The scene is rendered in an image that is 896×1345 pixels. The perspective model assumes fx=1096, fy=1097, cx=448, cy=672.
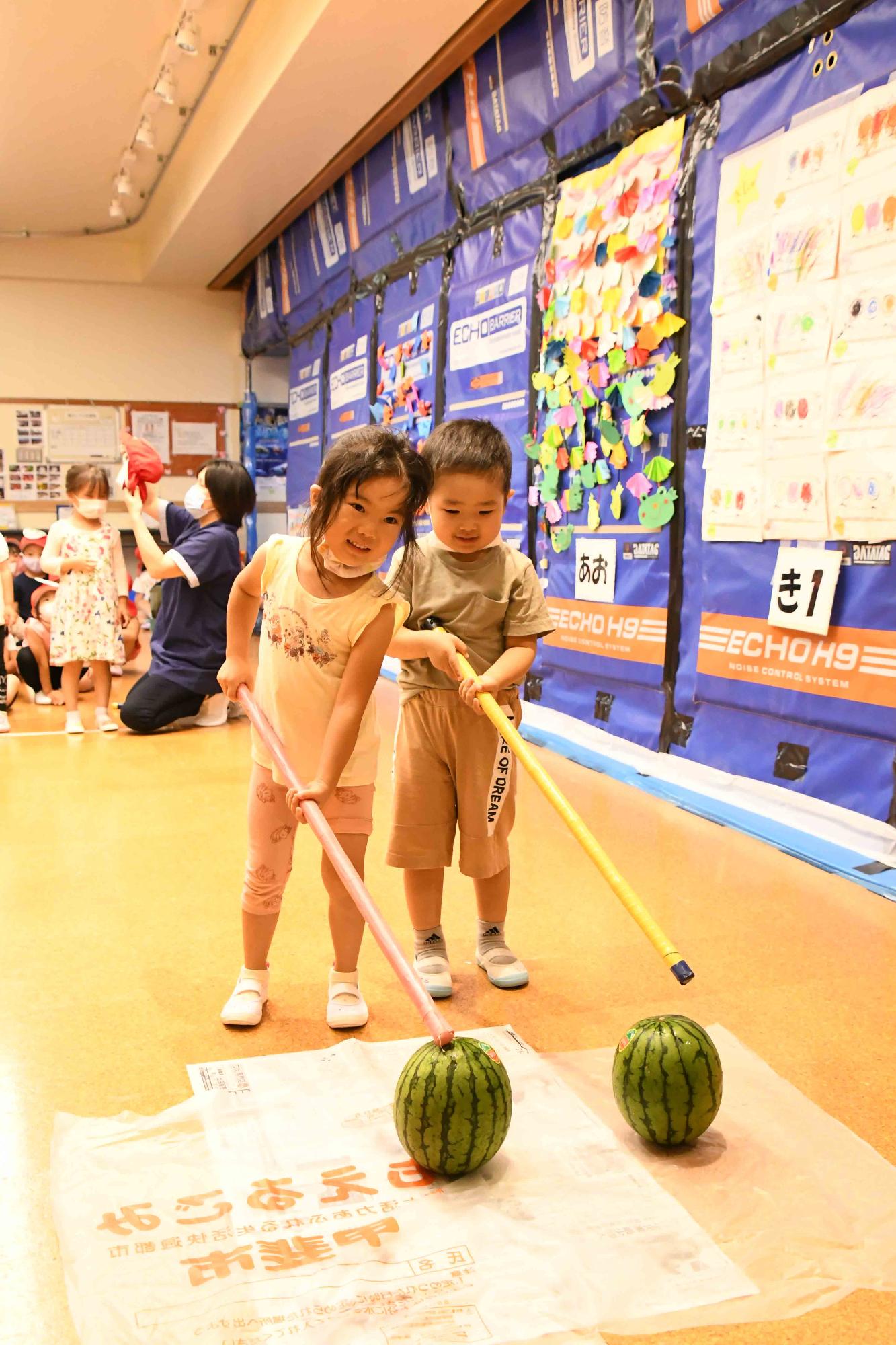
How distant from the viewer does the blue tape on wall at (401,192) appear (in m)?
5.21

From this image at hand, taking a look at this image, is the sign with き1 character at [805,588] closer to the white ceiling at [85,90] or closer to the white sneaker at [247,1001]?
the white sneaker at [247,1001]

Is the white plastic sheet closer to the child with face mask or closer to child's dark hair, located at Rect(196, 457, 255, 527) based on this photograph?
child's dark hair, located at Rect(196, 457, 255, 527)

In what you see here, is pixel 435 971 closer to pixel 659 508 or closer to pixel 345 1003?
pixel 345 1003

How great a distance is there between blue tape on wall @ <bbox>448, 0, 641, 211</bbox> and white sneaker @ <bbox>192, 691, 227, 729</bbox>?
251 centimetres

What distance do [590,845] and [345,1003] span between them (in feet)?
1.99

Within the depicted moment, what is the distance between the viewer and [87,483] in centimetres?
501

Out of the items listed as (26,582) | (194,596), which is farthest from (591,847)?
(26,582)

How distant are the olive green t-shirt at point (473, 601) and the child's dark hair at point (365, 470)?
11.9 inches

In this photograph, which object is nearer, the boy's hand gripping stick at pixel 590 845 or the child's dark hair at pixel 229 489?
the boy's hand gripping stick at pixel 590 845

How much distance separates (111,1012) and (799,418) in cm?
236

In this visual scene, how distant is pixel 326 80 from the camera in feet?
16.3

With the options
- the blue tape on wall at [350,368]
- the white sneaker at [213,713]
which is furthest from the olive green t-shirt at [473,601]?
the blue tape on wall at [350,368]

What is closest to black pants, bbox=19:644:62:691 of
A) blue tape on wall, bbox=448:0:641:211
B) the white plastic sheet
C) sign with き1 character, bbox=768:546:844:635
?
blue tape on wall, bbox=448:0:641:211

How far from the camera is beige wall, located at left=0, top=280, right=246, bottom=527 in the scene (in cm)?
862
